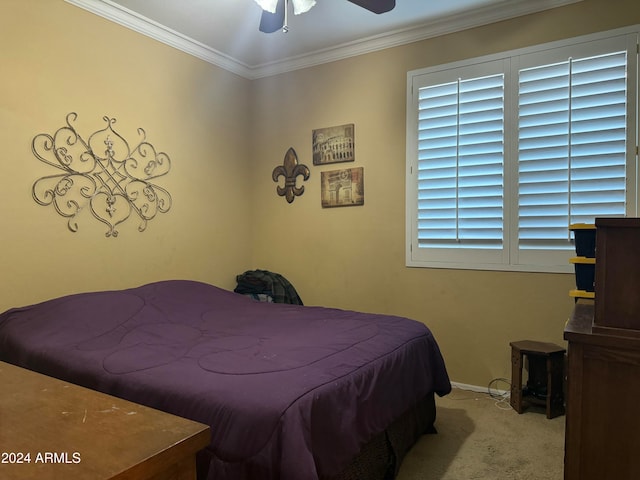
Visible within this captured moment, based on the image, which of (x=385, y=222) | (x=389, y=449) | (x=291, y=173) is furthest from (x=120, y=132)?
(x=389, y=449)

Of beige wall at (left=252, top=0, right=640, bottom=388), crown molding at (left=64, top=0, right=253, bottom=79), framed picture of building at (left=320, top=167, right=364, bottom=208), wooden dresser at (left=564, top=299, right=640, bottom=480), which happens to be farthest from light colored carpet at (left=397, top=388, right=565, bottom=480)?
crown molding at (left=64, top=0, right=253, bottom=79)

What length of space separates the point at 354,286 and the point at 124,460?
300 cm

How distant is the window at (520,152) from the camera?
2.67 metres

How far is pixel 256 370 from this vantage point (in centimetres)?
162

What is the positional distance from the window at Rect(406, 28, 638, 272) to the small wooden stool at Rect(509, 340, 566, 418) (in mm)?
541

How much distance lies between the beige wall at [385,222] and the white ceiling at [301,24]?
0.10 metres

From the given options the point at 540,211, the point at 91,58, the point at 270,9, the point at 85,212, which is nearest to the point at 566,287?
the point at 540,211

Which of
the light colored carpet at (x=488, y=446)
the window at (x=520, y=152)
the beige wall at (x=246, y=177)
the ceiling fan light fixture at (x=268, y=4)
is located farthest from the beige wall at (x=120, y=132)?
the light colored carpet at (x=488, y=446)

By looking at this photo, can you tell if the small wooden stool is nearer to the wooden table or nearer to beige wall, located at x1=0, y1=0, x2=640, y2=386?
beige wall, located at x1=0, y1=0, x2=640, y2=386

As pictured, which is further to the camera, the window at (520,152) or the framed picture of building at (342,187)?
the framed picture of building at (342,187)

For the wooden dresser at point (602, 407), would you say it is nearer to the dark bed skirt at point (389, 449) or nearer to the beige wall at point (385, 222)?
the dark bed skirt at point (389, 449)

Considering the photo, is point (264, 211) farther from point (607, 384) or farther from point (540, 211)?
point (607, 384)

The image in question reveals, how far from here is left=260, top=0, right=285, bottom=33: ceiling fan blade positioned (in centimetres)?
228

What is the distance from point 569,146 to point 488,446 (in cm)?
190
